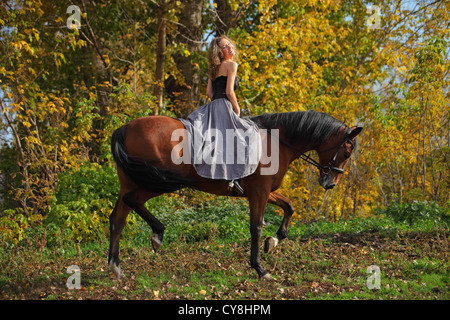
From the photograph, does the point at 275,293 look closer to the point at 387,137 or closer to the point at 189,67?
the point at 387,137

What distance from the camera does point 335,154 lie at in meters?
5.49

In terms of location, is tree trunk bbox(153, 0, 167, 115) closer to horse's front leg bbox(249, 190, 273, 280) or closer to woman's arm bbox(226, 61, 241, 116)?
woman's arm bbox(226, 61, 241, 116)

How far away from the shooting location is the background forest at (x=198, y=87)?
902cm

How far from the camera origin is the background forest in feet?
29.6

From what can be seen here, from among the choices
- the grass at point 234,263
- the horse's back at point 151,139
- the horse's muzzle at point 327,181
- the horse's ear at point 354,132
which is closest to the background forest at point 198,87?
the grass at point 234,263

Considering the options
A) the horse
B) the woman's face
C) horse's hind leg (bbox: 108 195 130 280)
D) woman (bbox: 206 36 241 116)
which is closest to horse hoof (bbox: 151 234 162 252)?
the horse

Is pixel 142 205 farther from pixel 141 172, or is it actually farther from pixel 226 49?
pixel 226 49

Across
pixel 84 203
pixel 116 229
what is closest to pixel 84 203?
pixel 84 203

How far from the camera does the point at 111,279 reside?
5.17 metres

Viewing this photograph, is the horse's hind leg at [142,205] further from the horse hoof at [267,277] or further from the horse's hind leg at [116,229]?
the horse hoof at [267,277]

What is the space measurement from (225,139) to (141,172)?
38.5 inches

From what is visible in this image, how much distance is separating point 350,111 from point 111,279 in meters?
7.37

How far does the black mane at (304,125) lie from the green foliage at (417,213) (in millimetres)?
3874
